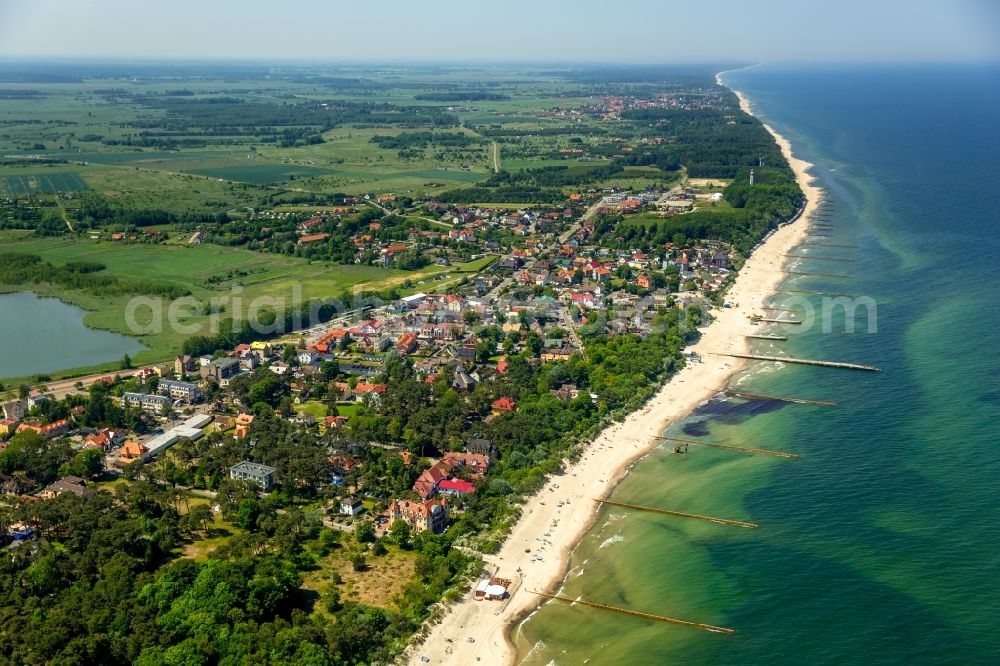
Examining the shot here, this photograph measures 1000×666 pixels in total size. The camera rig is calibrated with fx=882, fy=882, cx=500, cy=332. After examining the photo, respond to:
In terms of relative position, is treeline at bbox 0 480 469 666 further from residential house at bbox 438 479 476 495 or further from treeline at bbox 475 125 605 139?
treeline at bbox 475 125 605 139

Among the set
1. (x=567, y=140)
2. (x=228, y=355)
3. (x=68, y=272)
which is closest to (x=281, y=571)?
(x=228, y=355)

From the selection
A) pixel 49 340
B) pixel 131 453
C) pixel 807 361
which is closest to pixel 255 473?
pixel 131 453

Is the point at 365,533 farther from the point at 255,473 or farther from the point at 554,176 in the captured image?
the point at 554,176

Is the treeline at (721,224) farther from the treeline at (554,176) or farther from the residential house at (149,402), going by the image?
the residential house at (149,402)

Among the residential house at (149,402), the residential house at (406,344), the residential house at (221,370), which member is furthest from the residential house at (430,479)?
the residential house at (221,370)

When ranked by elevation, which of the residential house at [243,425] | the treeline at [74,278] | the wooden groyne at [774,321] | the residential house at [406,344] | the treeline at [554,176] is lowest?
the residential house at [243,425]

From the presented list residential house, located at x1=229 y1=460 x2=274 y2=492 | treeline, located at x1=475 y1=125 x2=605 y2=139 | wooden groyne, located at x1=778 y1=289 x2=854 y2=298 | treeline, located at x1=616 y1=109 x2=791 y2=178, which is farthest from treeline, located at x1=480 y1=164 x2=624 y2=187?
residential house, located at x1=229 y1=460 x2=274 y2=492
